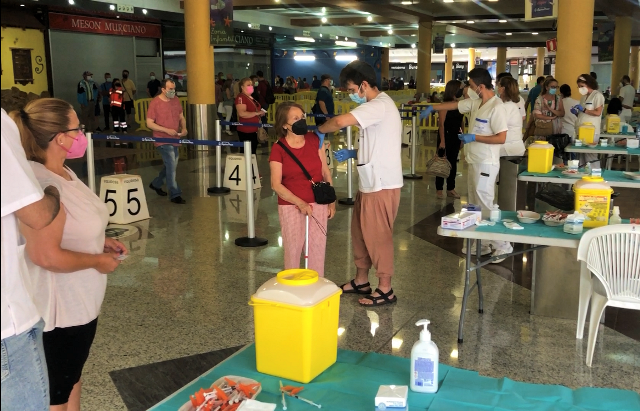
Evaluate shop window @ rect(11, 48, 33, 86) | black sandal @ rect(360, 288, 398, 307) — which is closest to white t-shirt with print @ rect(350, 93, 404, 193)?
black sandal @ rect(360, 288, 398, 307)

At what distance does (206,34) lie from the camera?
14.2 metres

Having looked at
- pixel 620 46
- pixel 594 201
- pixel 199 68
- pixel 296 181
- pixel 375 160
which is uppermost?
pixel 620 46

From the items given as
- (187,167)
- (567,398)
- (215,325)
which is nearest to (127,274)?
(215,325)

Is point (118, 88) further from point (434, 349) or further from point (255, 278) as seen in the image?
point (434, 349)

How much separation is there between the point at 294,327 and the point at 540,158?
14.6 feet

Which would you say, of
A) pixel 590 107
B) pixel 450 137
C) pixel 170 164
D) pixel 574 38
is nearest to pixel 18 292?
pixel 170 164

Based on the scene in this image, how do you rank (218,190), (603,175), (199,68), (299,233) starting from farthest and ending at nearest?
1. (199,68)
2. (218,190)
3. (603,175)
4. (299,233)

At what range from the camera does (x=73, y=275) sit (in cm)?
266

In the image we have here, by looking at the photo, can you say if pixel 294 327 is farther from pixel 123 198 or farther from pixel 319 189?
pixel 123 198

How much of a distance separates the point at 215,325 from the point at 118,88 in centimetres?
1727

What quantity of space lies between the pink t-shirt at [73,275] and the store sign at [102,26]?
66.0ft

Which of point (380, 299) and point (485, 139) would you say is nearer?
point (380, 299)

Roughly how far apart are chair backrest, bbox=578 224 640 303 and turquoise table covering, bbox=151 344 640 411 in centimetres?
126

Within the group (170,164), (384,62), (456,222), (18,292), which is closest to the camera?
(18,292)
